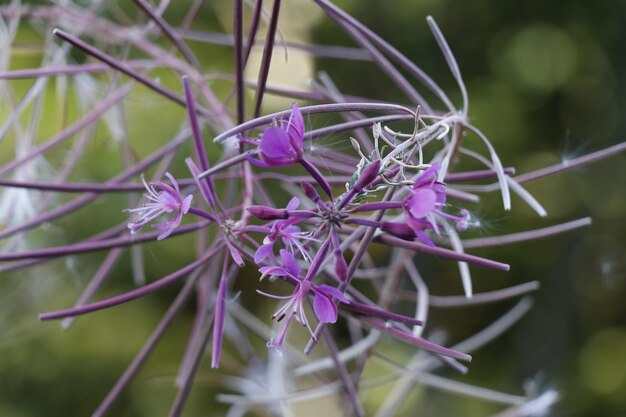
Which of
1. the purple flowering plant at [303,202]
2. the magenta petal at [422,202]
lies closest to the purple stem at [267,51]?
the purple flowering plant at [303,202]

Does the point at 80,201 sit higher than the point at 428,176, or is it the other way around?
the point at 428,176

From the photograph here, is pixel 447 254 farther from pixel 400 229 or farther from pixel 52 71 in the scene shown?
pixel 52 71

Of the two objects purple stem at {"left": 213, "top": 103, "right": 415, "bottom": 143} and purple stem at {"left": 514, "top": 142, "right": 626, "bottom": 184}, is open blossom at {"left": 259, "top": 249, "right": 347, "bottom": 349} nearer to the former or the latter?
purple stem at {"left": 213, "top": 103, "right": 415, "bottom": 143}

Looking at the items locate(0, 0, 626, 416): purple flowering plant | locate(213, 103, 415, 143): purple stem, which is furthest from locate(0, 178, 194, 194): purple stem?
locate(213, 103, 415, 143): purple stem

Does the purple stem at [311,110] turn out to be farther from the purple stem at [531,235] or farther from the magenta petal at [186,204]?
the purple stem at [531,235]

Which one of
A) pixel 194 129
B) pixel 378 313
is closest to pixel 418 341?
pixel 378 313

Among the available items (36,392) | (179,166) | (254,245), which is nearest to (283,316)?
(254,245)
